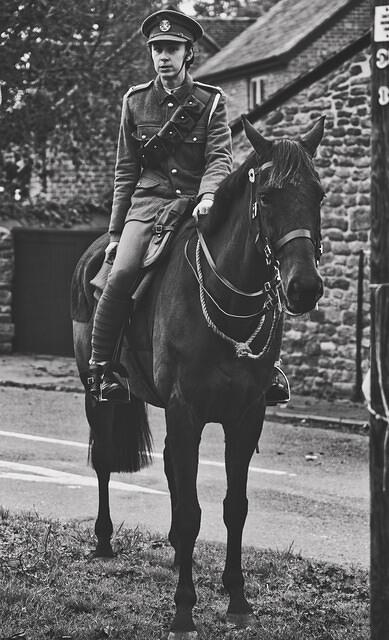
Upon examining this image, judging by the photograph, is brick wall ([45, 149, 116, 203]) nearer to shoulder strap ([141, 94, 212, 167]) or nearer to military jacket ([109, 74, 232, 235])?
military jacket ([109, 74, 232, 235])

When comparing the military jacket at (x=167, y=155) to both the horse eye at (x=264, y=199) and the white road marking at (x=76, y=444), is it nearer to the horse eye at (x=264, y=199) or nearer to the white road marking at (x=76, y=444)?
the horse eye at (x=264, y=199)

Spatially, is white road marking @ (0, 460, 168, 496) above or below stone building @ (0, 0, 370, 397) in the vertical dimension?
below

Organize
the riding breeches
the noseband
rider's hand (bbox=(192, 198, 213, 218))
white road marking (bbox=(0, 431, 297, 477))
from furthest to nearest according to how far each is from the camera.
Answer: white road marking (bbox=(0, 431, 297, 477)), the riding breeches, rider's hand (bbox=(192, 198, 213, 218)), the noseband

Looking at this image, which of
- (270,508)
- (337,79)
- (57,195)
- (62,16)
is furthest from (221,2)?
(270,508)

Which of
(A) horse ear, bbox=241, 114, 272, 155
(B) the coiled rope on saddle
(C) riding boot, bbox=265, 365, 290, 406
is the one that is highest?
(A) horse ear, bbox=241, 114, 272, 155

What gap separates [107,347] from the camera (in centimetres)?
766

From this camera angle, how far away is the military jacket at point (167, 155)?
7.41 meters

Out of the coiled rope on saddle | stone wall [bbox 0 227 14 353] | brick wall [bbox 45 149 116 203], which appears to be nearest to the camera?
the coiled rope on saddle

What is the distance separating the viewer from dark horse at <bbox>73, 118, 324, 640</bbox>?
19.5 ft

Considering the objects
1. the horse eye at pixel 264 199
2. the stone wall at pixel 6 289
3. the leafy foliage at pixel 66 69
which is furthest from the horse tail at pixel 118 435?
the stone wall at pixel 6 289

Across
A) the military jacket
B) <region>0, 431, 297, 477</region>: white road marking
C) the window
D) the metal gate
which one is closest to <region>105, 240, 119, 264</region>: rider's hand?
the military jacket

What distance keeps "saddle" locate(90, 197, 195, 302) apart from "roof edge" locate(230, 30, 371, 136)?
11.3 meters

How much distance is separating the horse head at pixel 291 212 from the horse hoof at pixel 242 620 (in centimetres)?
169

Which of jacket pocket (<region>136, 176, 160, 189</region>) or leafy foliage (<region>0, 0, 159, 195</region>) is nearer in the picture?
jacket pocket (<region>136, 176, 160, 189</region>)
